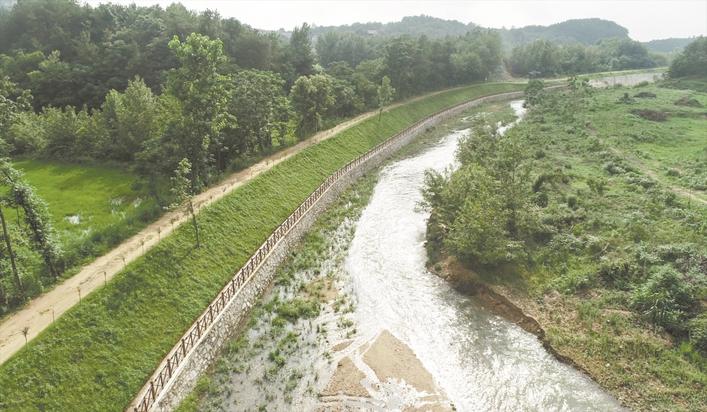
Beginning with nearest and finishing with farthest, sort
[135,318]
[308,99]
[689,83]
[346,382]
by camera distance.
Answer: [135,318] < [346,382] < [308,99] < [689,83]

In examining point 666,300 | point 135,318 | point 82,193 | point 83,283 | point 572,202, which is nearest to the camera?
point 135,318

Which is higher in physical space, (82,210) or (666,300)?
(82,210)

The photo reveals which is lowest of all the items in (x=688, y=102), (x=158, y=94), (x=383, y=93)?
(x=688, y=102)

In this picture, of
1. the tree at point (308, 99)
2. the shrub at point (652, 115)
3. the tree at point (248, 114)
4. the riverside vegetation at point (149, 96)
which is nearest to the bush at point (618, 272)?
the riverside vegetation at point (149, 96)

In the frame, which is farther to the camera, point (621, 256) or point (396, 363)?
point (621, 256)

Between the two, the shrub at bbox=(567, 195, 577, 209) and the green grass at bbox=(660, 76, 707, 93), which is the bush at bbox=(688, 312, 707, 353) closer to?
the shrub at bbox=(567, 195, 577, 209)

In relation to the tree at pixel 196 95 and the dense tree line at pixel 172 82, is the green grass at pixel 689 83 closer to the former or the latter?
the dense tree line at pixel 172 82

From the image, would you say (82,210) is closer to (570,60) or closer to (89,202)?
(89,202)

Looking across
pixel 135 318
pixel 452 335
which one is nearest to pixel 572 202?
pixel 452 335
